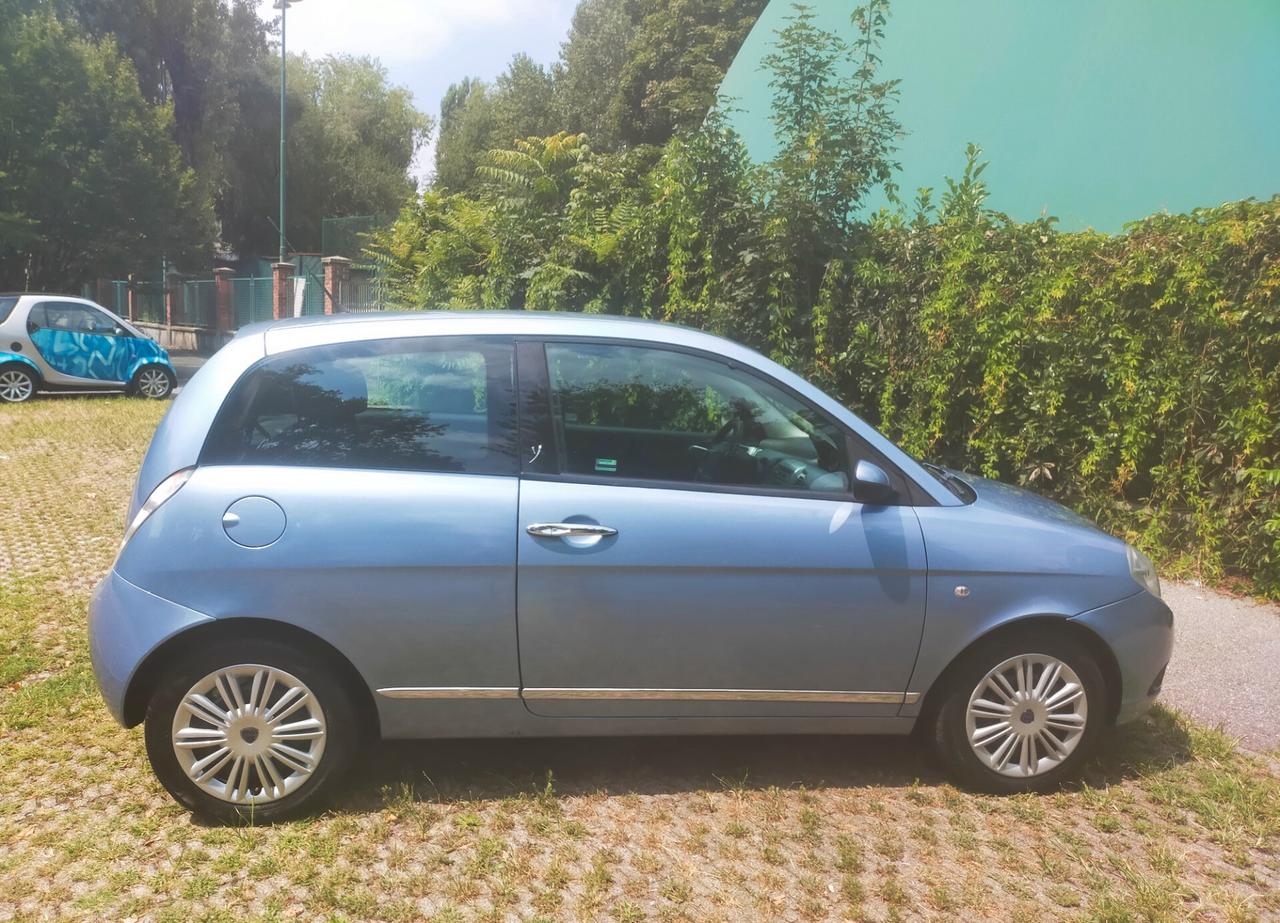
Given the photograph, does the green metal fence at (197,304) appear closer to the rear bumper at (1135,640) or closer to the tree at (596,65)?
the tree at (596,65)

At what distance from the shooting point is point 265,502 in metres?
3.53

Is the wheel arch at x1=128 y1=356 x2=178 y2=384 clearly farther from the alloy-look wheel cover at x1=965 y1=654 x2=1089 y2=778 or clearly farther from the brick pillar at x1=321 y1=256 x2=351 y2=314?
the alloy-look wheel cover at x1=965 y1=654 x2=1089 y2=778

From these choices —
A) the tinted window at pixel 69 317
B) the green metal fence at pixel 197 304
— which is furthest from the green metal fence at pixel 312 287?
the tinted window at pixel 69 317

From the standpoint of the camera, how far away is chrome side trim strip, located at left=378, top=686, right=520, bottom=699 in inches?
143

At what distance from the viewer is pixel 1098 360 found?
7074 millimetres

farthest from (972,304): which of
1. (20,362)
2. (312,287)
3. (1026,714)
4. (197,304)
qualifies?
(197,304)

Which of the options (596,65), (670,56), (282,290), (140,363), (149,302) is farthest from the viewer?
(596,65)

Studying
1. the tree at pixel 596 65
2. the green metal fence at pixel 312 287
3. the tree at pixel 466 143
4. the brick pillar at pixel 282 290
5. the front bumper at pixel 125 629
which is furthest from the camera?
the tree at pixel 466 143

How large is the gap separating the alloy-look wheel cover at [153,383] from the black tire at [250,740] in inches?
602

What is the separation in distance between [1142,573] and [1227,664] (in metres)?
2.04

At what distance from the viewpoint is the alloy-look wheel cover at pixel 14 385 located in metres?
15.8

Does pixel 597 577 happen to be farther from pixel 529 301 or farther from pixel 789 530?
pixel 529 301

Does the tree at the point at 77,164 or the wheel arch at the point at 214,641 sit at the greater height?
the tree at the point at 77,164

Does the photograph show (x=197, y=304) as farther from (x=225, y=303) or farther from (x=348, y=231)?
(x=348, y=231)
